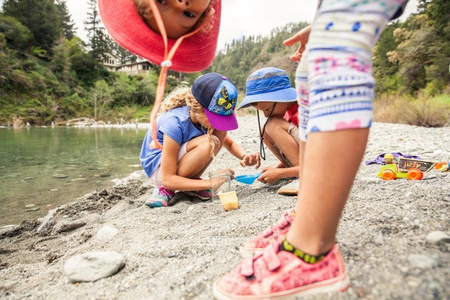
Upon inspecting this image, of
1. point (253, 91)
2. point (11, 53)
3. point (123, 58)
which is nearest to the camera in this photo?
point (253, 91)

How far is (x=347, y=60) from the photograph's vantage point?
2.22ft

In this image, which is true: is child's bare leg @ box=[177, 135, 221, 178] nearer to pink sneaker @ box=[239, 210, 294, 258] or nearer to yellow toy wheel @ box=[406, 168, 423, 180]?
pink sneaker @ box=[239, 210, 294, 258]

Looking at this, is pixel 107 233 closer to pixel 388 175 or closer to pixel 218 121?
pixel 218 121

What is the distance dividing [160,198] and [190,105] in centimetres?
75

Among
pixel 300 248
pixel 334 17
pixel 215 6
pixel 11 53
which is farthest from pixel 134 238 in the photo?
pixel 11 53

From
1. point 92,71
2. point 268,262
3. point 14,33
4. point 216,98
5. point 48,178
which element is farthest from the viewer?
point 92,71

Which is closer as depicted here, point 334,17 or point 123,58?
point 334,17

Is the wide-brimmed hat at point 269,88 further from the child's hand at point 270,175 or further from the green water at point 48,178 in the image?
the green water at point 48,178

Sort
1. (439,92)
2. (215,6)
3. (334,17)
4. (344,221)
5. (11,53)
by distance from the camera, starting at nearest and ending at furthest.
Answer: (334,17) < (215,6) < (344,221) < (439,92) < (11,53)

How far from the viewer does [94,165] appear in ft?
16.8

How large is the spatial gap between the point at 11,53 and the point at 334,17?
3780 centimetres

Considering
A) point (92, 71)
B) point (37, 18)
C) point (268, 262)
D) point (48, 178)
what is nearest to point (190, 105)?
point (268, 262)

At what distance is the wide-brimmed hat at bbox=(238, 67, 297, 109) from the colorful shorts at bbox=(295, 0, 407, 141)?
1495mm

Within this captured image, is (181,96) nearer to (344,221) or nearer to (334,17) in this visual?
(344,221)
